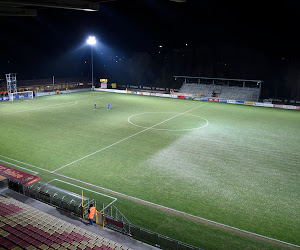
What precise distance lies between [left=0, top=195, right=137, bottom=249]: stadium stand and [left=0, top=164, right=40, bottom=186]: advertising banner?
2.66 metres

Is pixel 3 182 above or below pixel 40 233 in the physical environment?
above

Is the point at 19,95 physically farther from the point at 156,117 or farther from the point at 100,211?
the point at 100,211

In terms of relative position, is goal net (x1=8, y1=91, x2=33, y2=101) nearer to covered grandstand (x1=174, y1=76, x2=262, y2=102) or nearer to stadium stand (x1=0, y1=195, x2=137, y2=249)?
covered grandstand (x1=174, y1=76, x2=262, y2=102)

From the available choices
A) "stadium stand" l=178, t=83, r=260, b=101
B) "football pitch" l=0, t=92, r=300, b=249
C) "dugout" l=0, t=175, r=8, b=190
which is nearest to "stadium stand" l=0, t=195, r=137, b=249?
"dugout" l=0, t=175, r=8, b=190

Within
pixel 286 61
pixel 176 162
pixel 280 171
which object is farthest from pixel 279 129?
pixel 286 61

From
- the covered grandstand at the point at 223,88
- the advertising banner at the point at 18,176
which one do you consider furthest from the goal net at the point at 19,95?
the advertising banner at the point at 18,176

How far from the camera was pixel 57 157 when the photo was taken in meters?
17.7

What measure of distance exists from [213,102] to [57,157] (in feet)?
113

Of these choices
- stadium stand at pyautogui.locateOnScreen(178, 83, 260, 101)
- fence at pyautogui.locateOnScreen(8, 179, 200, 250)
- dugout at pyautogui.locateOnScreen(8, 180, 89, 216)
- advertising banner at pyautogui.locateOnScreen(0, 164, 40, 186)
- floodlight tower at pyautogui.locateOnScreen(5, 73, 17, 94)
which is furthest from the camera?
stadium stand at pyautogui.locateOnScreen(178, 83, 260, 101)

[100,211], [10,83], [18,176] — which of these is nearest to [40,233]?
[100,211]

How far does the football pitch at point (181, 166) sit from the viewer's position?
1080cm

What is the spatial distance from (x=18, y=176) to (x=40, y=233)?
5.81m

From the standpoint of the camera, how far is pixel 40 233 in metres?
9.21

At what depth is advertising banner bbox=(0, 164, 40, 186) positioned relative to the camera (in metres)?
13.4
